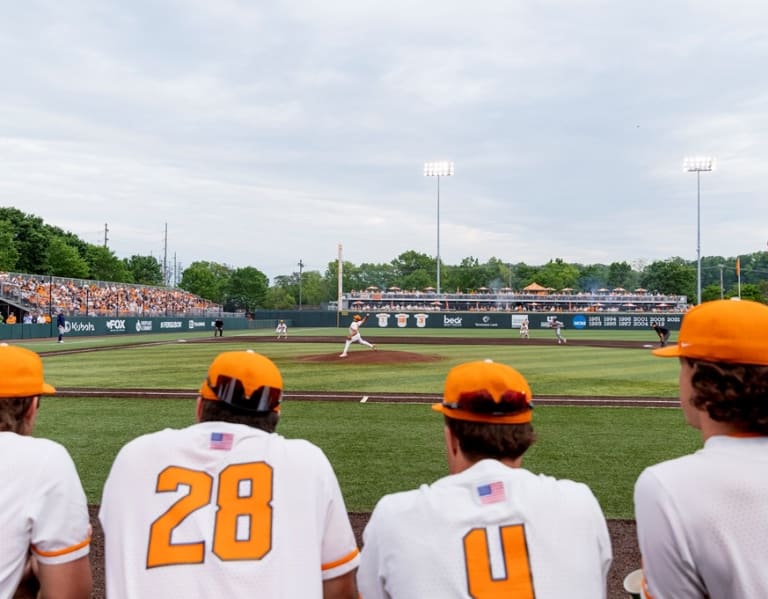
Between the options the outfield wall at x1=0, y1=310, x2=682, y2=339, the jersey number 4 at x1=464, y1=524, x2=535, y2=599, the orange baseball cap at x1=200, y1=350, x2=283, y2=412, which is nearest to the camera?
the jersey number 4 at x1=464, y1=524, x2=535, y2=599

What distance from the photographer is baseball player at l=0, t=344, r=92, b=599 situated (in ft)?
7.25

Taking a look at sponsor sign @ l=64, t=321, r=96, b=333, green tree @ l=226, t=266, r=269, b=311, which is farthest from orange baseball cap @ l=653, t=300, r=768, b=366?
green tree @ l=226, t=266, r=269, b=311

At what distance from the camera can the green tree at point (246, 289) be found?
11300 centimetres

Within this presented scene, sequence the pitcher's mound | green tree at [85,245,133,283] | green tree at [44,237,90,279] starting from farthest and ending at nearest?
1. green tree at [85,245,133,283]
2. green tree at [44,237,90,279]
3. the pitcher's mound

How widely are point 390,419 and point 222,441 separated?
→ 27.2ft

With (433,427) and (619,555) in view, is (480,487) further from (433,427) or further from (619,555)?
(433,427)

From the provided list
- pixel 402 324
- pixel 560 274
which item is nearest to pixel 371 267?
pixel 560 274

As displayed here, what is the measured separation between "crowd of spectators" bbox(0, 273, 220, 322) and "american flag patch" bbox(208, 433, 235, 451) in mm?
41591

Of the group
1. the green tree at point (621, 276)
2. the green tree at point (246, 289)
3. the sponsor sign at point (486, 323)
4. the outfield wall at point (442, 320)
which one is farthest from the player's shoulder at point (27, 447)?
the green tree at point (621, 276)

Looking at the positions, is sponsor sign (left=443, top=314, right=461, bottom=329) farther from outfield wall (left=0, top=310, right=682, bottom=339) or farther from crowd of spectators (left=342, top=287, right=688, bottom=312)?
crowd of spectators (left=342, top=287, right=688, bottom=312)

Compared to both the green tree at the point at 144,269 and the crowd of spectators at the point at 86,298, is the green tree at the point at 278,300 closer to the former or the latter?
the green tree at the point at 144,269

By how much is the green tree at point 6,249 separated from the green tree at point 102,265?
1655 cm

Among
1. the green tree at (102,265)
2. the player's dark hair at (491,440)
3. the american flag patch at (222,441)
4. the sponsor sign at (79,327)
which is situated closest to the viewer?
the player's dark hair at (491,440)

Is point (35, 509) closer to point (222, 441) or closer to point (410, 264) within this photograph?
point (222, 441)
